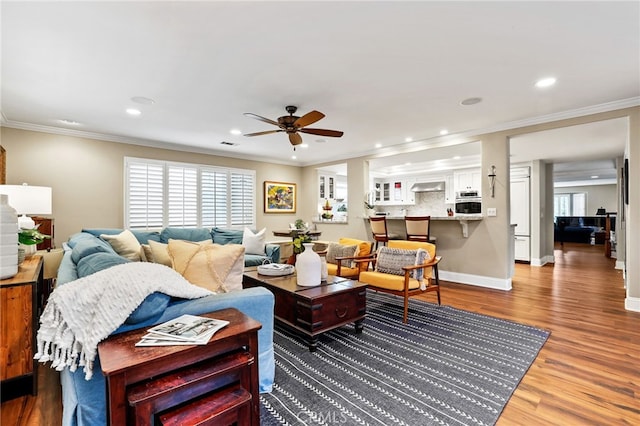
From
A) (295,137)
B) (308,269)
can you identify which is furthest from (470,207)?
(308,269)

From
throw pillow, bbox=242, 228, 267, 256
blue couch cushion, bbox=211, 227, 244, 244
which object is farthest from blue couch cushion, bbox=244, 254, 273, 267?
blue couch cushion, bbox=211, 227, 244, 244

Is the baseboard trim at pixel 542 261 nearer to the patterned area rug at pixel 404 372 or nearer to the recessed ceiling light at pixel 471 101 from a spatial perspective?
the patterned area rug at pixel 404 372

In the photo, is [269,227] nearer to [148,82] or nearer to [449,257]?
[449,257]

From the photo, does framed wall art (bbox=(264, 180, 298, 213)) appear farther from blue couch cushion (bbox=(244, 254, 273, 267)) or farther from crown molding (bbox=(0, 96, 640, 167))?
blue couch cushion (bbox=(244, 254, 273, 267))

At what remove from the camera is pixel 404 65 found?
2.64m

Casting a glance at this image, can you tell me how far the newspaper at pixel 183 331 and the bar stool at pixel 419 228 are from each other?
13.1ft

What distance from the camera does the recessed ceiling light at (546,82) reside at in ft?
9.58

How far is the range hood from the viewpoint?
8.01 m

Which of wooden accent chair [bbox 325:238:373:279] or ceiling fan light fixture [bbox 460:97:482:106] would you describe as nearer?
ceiling fan light fixture [bbox 460:97:482:106]

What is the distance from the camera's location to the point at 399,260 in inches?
140

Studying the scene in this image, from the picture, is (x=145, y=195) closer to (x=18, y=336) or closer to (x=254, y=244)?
(x=254, y=244)

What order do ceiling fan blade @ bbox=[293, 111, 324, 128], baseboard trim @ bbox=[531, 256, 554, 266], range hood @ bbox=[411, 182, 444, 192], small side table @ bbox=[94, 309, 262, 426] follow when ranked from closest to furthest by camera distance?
small side table @ bbox=[94, 309, 262, 426]
ceiling fan blade @ bbox=[293, 111, 324, 128]
baseboard trim @ bbox=[531, 256, 554, 266]
range hood @ bbox=[411, 182, 444, 192]

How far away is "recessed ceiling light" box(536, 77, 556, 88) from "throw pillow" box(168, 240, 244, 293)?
3.23 m

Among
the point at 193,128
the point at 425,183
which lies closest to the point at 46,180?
the point at 193,128
